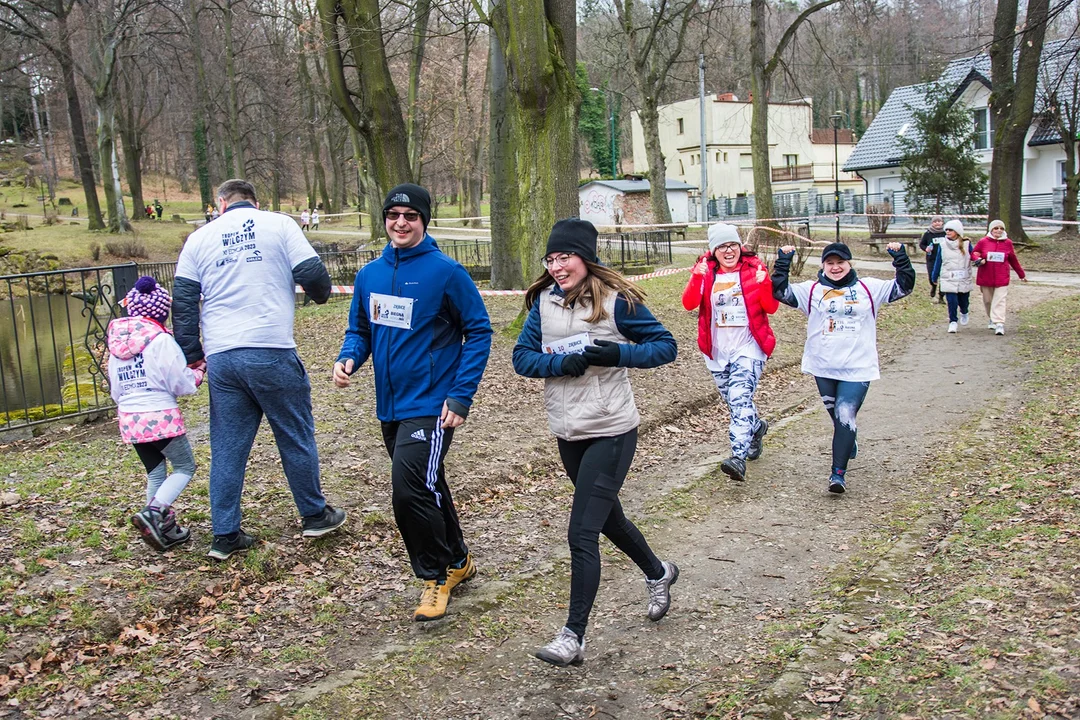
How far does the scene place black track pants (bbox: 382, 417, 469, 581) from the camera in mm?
4703

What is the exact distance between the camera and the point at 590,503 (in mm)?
4453

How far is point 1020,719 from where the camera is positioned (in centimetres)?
348

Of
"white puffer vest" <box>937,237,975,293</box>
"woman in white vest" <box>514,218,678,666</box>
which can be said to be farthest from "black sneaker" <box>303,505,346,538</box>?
"white puffer vest" <box>937,237,975,293</box>

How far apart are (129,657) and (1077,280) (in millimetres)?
23863

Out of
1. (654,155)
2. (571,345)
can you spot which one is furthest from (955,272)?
(654,155)

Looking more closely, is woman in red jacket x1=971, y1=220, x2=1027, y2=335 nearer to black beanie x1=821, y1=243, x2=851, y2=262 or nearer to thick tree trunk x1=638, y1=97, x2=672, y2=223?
black beanie x1=821, y1=243, x2=851, y2=262

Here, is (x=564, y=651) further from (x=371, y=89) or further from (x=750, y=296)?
(x=371, y=89)

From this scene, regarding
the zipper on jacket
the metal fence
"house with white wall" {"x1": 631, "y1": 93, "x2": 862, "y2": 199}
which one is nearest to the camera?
the zipper on jacket

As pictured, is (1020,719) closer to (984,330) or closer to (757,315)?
(757,315)

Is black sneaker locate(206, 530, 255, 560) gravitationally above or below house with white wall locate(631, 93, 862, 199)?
below

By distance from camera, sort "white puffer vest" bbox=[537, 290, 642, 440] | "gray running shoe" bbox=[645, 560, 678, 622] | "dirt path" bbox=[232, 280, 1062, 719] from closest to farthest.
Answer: "dirt path" bbox=[232, 280, 1062, 719] < "white puffer vest" bbox=[537, 290, 642, 440] < "gray running shoe" bbox=[645, 560, 678, 622]

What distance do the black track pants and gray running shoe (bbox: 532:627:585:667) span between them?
884 millimetres

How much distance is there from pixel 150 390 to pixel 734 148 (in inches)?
2625

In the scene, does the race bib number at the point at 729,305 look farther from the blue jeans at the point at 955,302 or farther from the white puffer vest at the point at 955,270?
the white puffer vest at the point at 955,270
